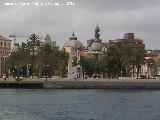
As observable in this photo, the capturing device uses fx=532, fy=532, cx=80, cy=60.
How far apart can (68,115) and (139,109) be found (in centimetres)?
1440

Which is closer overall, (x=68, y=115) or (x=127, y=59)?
(x=68, y=115)

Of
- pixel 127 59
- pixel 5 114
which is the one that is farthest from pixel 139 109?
pixel 127 59

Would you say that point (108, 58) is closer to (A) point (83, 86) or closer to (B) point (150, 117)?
(A) point (83, 86)

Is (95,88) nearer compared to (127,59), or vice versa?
(95,88)

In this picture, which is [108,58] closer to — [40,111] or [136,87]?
[136,87]

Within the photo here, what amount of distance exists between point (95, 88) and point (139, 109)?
74.9 metres

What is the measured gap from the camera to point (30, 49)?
200 m

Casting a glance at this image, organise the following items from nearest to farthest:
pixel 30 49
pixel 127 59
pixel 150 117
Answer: pixel 150 117
pixel 127 59
pixel 30 49

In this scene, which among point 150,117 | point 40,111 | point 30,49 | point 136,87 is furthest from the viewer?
point 30,49

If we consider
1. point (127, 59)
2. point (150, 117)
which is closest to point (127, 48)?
point (127, 59)

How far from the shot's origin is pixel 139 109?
7925 centimetres

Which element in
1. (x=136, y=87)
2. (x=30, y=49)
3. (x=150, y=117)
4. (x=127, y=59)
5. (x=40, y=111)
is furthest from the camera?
(x=30, y=49)

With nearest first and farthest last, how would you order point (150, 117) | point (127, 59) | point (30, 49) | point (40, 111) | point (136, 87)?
point (150, 117)
point (40, 111)
point (136, 87)
point (127, 59)
point (30, 49)

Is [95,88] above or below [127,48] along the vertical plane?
below
